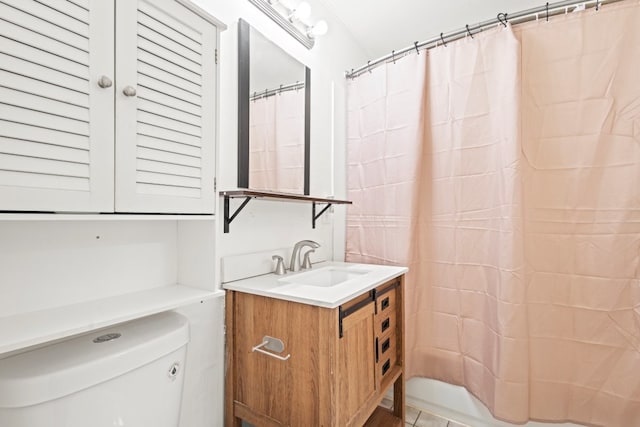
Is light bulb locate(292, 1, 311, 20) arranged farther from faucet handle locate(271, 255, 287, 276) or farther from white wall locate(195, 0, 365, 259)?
faucet handle locate(271, 255, 287, 276)

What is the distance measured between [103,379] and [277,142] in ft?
3.72

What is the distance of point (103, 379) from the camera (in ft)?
2.48

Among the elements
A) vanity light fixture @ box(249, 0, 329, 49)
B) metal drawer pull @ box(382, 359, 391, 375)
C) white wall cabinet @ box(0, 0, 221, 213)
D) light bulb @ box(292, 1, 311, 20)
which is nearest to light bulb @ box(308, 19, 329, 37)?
vanity light fixture @ box(249, 0, 329, 49)

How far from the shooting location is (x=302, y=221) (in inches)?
70.6

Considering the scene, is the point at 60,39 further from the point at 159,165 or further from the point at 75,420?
the point at 75,420

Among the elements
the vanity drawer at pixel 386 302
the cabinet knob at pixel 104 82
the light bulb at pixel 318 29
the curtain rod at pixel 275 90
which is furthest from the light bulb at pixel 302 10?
the vanity drawer at pixel 386 302

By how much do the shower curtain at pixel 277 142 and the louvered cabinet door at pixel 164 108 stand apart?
1.32 feet

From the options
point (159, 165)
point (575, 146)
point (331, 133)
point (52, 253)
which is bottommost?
point (52, 253)

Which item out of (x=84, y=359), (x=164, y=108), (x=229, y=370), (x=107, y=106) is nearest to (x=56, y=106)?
(x=107, y=106)

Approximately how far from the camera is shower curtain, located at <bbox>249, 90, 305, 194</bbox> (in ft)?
4.66

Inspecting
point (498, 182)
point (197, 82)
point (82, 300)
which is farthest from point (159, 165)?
point (498, 182)

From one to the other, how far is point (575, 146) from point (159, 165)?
166cm

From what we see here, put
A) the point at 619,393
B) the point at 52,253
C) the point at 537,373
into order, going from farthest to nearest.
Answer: the point at 537,373 < the point at 619,393 < the point at 52,253

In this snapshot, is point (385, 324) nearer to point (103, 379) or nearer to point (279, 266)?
point (279, 266)
